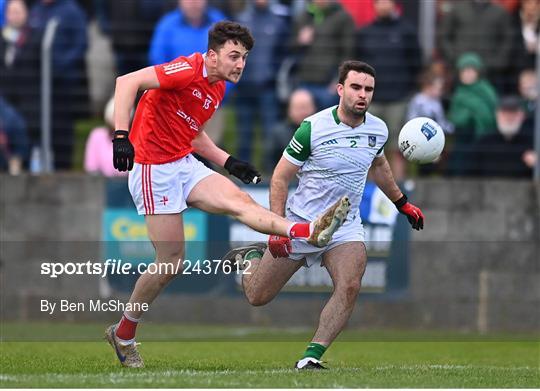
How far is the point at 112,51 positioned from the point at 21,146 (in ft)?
5.78

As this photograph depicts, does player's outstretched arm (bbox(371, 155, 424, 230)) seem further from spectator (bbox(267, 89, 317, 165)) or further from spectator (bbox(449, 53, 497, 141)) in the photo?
spectator (bbox(449, 53, 497, 141))

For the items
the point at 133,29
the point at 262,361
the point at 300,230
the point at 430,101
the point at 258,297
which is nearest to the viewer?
the point at 300,230

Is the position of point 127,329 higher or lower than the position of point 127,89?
lower

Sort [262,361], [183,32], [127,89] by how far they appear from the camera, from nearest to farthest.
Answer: [127,89] → [262,361] → [183,32]

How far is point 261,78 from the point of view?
1712 centimetres

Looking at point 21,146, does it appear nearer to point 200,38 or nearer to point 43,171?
point 43,171

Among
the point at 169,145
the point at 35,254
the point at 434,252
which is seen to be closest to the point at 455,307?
the point at 434,252

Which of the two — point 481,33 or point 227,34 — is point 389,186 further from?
point 481,33

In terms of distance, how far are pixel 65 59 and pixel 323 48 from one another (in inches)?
135

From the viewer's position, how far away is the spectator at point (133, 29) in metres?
17.3

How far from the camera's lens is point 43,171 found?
1731 centimetres

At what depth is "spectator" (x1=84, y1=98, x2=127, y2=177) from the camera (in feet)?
55.8
